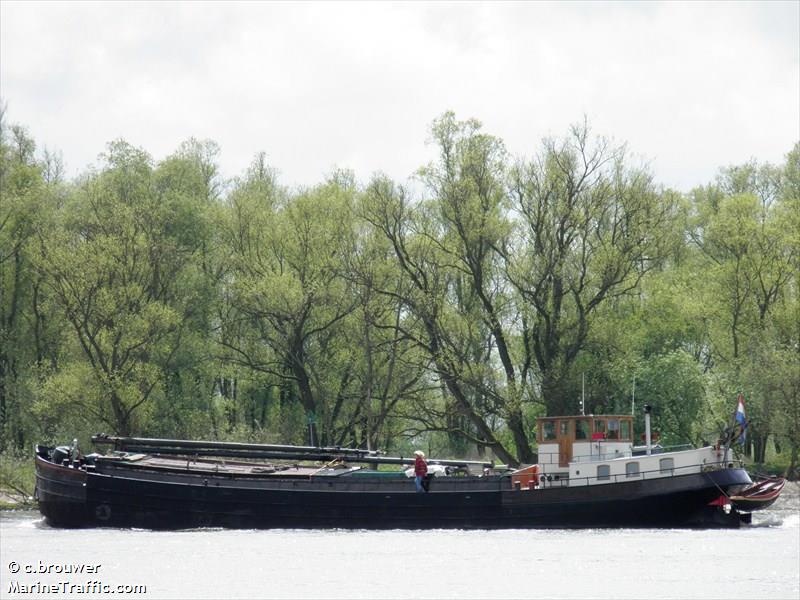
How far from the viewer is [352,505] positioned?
161 ft

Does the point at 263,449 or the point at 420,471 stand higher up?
the point at 263,449

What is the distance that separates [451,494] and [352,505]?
3.64 m

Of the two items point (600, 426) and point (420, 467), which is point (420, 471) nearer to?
point (420, 467)

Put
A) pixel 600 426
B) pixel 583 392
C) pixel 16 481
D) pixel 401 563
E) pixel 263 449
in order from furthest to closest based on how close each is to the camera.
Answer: pixel 16 481
pixel 263 449
pixel 600 426
pixel 583 392
pixel 401 563

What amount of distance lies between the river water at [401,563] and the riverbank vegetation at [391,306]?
15.4 meters

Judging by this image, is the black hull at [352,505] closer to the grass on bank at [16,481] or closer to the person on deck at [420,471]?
the person on deck at [420,471]

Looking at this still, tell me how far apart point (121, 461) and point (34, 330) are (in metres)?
23.0

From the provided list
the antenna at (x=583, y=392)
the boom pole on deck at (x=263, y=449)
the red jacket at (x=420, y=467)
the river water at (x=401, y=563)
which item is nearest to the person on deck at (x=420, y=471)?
the red jacket at (x=420, y=467)

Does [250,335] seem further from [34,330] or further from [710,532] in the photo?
[710,532]

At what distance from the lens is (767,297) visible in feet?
223

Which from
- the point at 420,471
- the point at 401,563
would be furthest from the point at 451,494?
the point at 401,563

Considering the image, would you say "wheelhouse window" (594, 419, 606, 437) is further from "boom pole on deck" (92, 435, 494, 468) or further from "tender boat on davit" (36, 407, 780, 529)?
"boom pole on deck" (92, 435, 494, 468)

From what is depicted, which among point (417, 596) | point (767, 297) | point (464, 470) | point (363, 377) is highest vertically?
point (767, 297)

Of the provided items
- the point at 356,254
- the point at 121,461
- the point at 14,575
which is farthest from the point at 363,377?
the point at 14,575
